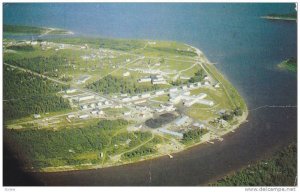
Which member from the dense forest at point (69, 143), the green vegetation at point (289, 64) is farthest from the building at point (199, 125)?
the green vegetation at point (289, 64)

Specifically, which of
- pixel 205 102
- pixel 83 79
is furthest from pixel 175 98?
pixel 83 79

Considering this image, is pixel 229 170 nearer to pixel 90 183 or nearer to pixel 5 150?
pixel 90 183

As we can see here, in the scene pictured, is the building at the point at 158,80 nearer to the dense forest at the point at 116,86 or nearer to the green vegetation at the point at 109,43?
the dense forest at the point at 116,86

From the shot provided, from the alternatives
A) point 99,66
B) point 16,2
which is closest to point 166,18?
point 99,66

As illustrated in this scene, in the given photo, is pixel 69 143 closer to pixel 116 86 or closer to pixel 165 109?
pixel 116 86

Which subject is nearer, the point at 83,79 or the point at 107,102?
the point at 107,102

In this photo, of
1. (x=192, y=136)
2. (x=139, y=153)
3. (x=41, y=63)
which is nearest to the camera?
(x=139, y=153)

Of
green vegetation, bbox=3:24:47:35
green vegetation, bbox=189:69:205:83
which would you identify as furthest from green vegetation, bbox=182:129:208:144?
green vegetation, bbox=3:24:47:35
